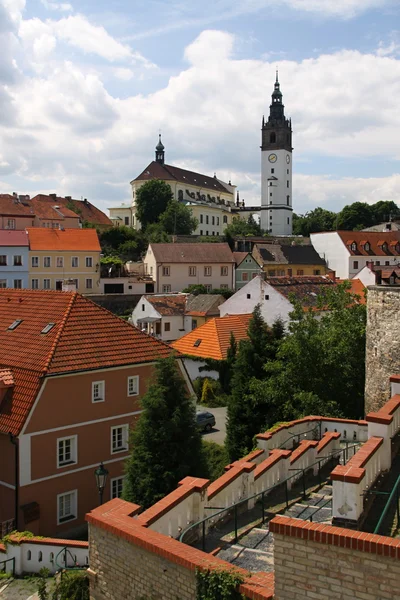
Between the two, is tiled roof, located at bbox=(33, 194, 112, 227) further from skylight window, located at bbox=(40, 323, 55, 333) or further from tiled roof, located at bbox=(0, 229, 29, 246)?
skylight window, located at bbox=(40, 323, 55, 333)

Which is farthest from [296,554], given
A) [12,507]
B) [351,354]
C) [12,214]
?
[12,214]

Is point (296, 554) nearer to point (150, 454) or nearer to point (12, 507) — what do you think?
point (150, 454)

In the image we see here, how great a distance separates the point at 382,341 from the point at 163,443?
6.24m

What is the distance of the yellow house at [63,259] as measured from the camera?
203 ft

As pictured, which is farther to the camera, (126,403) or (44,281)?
(44,281)

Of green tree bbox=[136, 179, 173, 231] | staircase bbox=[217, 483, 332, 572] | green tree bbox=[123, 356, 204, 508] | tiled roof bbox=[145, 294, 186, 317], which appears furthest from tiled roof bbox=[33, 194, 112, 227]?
staircase bbox=[217, 483, 332, 572]

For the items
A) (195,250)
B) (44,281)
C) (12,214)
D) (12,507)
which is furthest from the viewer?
(12,214)

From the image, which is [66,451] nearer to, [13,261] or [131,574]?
[131,574]

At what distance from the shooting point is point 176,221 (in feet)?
315

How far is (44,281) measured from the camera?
62.5 meters

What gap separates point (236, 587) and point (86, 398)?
43.5ft

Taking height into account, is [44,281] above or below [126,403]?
above

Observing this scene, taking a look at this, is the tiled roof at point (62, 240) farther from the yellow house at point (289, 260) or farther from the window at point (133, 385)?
the window at point (133, 385)

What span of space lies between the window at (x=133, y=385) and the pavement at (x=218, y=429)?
269 inches
